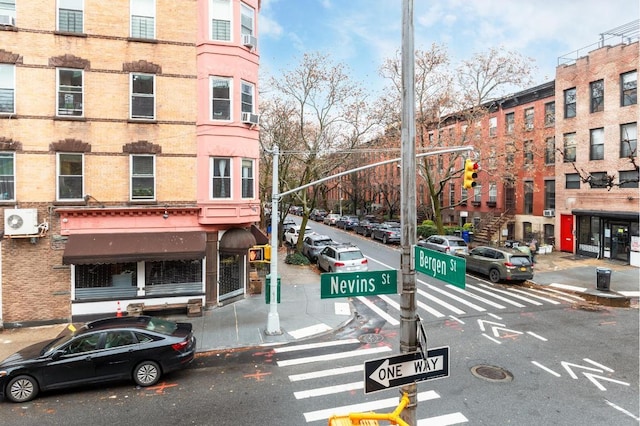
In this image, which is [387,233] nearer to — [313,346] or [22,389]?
[313,346]

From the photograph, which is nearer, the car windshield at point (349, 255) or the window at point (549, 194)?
the car windshield at point (349, 255)

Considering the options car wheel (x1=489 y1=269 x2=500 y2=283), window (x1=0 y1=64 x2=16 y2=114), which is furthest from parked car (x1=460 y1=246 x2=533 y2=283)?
window (x1=0 y1=64 x2=16 y2=114)

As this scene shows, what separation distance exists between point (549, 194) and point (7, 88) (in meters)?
34.6

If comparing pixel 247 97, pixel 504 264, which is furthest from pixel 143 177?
pixel 504 264

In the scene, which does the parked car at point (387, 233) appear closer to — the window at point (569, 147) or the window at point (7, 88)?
the window at point (569, 147)

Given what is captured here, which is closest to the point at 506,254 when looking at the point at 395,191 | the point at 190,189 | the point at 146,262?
the point at 190,189

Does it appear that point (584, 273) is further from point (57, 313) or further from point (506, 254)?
point (57, 313)

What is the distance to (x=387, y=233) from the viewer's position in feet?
115

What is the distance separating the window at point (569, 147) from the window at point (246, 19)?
2397 cm

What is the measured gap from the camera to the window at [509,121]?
33.4 m

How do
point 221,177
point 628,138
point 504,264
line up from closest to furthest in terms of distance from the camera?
point 221,177
point 504,264
point 628,138

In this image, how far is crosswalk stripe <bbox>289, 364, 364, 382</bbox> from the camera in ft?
31.3

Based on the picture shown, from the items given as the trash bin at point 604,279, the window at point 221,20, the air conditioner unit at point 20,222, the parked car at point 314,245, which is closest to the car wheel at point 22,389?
the air conditioner unit at point 20,222

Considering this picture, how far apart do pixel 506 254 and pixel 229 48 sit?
16.7 metres
